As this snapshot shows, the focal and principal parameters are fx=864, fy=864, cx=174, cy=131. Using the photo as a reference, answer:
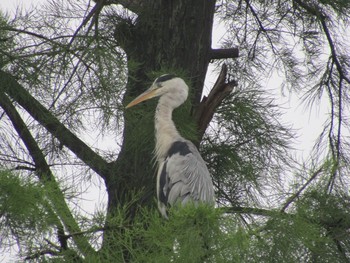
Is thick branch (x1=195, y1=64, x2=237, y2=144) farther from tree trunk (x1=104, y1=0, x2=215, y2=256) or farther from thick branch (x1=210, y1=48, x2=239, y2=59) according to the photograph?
thick branch (x1=210, y1=48, x2=239, y2=59)

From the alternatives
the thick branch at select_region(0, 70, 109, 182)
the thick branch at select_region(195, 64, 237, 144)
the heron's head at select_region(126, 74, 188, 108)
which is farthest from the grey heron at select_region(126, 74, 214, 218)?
the thick branch at select_region(0, 70, 109, 182)

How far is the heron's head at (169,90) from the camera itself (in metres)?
3.11

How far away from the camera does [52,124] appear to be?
123 inches

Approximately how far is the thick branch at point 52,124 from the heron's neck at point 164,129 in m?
0.24

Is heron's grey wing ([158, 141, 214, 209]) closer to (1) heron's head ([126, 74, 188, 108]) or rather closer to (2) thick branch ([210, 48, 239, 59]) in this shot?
(1) heron's head ([126, 74, 188, 108])

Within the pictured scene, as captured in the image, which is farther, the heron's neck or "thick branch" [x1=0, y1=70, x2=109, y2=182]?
the heron's neck

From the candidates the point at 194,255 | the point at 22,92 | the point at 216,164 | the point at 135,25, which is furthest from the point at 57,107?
the point at 194,255

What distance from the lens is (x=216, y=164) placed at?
362 cm

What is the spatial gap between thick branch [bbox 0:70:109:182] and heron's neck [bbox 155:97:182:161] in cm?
24

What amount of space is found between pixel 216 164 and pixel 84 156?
2.14 feet

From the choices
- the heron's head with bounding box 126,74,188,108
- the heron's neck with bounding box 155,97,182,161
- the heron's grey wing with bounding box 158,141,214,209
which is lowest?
the heron's grey wing with bounding box 158,141,214,209

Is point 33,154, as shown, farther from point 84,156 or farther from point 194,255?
point 194,255

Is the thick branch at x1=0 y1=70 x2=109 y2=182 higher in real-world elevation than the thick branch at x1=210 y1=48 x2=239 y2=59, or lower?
lower

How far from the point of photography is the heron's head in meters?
3.11
